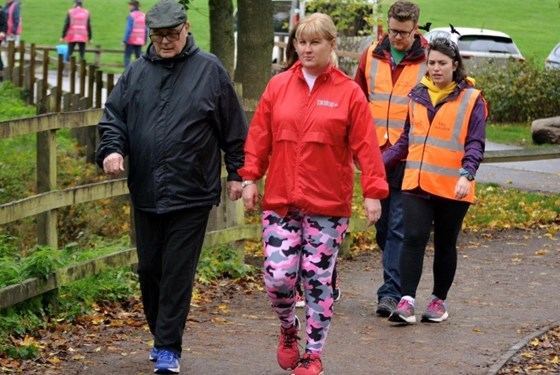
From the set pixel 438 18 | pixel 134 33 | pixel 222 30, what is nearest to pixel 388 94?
pixel 222 30

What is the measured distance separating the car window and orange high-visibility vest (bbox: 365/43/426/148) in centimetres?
2189

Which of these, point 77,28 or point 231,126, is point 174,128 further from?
point 77,28

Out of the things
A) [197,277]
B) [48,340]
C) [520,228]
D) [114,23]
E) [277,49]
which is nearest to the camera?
[48,340]

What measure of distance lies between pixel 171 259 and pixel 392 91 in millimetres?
2281

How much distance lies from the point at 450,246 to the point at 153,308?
2080 millimetres

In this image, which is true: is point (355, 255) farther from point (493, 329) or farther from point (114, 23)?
point (114, 23)

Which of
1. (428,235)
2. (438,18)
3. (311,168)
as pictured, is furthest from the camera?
(438,18)

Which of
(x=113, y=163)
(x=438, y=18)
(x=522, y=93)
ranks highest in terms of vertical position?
A: (x=113, y=163)

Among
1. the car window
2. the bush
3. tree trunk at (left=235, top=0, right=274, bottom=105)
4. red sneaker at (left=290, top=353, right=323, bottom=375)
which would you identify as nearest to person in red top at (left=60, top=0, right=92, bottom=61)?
the car window

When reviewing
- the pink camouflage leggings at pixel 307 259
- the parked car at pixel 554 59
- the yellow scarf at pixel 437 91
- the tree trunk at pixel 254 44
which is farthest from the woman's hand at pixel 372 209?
the parked car at pixel 554 59

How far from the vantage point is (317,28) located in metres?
6.39

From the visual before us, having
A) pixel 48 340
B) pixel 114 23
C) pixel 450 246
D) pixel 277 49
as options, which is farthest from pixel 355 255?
pixel 114 23

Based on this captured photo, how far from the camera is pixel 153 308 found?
6867 millimetres

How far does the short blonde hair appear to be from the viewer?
6.39 meters
